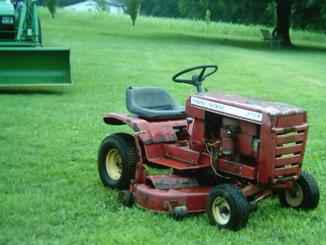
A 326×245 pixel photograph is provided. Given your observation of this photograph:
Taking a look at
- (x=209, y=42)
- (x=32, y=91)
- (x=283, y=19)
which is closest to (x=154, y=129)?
(x=32, y=91)

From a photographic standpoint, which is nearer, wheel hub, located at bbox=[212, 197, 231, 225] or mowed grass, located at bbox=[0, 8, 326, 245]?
mowed grass, located at bbox=[0, 8, 326, 245]

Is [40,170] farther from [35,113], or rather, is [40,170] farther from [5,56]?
[5,56]

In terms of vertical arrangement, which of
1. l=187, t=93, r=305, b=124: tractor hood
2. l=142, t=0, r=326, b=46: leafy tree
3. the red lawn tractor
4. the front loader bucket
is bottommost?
l=142, t=0, r=326, b=46: leafy tree

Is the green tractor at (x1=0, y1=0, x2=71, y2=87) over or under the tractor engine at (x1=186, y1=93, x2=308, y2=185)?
under

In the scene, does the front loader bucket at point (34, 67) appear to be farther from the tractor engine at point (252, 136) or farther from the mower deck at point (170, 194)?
the tractor engine at point (252, 136)

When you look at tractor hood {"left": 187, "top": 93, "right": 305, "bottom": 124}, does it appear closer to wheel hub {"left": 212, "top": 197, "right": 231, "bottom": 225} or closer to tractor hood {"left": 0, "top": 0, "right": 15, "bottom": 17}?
wheel hub {"left": 212, "top": 197, "right": 231, "bottom": 225}

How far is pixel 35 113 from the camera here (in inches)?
413

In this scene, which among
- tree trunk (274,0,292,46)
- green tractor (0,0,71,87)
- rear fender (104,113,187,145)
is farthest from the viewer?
tree trunk (274,0,292,46)

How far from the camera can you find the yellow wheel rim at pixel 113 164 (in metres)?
6.60

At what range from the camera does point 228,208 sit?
537 centimetres

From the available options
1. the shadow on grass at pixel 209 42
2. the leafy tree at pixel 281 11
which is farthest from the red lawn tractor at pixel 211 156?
the leafy tree at pixel 281 11

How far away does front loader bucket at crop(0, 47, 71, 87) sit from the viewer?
1272 centimetres

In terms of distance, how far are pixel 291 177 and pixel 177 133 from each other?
1219 millimetres

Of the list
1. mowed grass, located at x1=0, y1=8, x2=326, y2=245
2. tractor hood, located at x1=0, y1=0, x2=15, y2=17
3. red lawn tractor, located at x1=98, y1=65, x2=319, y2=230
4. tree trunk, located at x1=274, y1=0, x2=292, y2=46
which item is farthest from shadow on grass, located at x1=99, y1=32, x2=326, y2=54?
red lawn tractor, located at x1=98, y1=65, x2=319, y2=230
